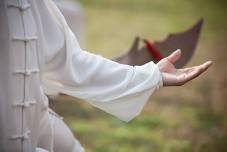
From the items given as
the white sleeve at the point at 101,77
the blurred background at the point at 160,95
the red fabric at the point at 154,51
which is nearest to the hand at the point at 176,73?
the white sleeve at the point at 101,77

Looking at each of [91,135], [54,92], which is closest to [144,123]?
[91,135]

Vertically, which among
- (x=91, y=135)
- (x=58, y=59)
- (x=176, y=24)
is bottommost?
(x=91, y=135)

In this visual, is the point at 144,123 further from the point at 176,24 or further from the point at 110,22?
the point at 110,22

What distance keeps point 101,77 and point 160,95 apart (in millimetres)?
1443

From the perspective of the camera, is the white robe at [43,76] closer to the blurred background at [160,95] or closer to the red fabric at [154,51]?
the red fabric at [154,51]

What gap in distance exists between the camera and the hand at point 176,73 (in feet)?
2.91

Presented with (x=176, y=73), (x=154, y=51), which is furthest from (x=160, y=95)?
(x=176, y=73)

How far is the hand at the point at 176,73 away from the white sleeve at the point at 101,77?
2cm

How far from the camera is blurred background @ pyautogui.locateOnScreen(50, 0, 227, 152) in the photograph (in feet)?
6.43

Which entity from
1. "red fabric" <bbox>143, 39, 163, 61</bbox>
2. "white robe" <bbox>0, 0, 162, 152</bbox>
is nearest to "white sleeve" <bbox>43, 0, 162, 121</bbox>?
"white robe" <bbox>0, 0, 162, 152</bbox>

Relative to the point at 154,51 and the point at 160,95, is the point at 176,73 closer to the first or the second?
the point at 154,51

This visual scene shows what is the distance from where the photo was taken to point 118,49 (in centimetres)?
229

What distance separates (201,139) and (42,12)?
46.5 inches

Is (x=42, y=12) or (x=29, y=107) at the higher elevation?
(x=42, y=12)
